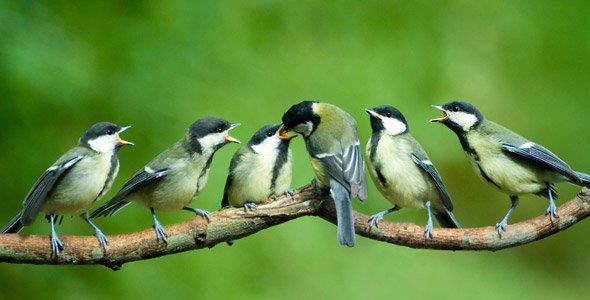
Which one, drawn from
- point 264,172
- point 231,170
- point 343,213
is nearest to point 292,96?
point 231,170

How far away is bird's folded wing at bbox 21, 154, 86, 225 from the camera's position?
85.9 inches

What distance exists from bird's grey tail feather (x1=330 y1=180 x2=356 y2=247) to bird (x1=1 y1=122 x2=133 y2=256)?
27.2 inches

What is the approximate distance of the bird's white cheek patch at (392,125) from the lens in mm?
2482

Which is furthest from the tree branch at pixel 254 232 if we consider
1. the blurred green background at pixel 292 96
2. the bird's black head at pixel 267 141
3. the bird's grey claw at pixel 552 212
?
the blurred green background at pixel 292 96

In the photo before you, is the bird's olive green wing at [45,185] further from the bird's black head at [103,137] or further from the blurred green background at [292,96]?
the blurred green background at [292,96]

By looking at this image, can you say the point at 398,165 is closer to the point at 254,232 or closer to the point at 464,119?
the point at 464,119

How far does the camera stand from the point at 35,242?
2447mm

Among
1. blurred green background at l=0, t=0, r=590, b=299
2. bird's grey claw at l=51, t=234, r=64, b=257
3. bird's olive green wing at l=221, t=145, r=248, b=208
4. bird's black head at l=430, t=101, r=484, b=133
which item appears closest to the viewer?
bird's black head at l=430, t=101, r=484, b=133

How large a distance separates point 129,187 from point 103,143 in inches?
7.5

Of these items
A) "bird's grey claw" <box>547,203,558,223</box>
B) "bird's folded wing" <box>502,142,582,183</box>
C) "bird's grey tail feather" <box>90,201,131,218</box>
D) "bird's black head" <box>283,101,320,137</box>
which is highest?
"bird's black head" <box>283,101,320,137</box>

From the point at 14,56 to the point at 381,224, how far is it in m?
2.52

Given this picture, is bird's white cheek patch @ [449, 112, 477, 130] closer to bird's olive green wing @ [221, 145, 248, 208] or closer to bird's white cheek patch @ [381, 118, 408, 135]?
bird's white cheek patch @ [381, 118, 408, 135]

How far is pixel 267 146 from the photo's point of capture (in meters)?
2.86

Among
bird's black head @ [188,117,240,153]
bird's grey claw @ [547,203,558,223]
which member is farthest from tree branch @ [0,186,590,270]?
bird's black head @ [188,117,240,153]
